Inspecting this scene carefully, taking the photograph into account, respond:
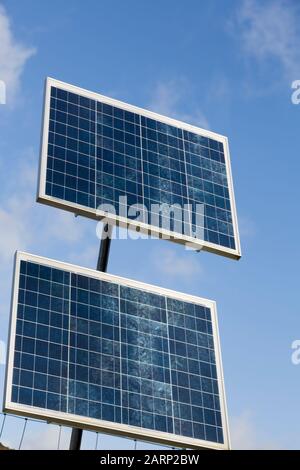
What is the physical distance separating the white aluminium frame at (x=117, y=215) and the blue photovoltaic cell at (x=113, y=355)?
1.58 metres

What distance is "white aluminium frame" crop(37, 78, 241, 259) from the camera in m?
21.6

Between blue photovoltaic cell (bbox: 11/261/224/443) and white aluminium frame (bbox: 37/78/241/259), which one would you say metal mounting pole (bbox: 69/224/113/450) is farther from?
blue photovoltaic cell (bbox: 11/261/224/443)

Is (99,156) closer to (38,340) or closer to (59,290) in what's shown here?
(59,290)

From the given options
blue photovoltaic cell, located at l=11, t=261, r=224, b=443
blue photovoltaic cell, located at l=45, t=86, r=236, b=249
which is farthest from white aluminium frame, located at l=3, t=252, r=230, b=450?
blue photovoltaic cell, located at l=45, t=86, r=236, b=249

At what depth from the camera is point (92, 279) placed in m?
21.8

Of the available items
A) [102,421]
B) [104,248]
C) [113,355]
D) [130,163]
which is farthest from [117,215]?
[102,421]

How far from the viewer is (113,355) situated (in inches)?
821

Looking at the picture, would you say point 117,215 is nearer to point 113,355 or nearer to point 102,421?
point 113,355

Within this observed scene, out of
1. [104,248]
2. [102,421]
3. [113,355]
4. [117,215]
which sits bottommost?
[102,421]

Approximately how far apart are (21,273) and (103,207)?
2885 millimetres

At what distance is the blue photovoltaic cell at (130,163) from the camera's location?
22453mm

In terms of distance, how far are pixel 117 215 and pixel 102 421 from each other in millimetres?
5348
